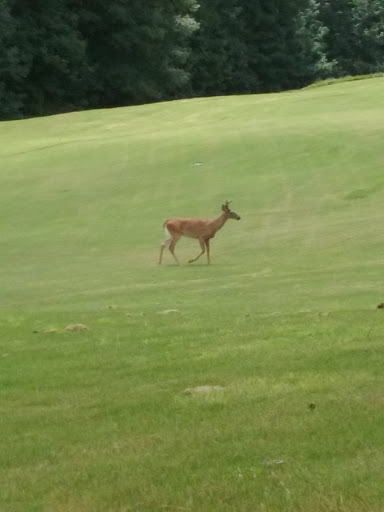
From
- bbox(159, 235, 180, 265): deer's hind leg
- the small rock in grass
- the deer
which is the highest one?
the small rock in grass

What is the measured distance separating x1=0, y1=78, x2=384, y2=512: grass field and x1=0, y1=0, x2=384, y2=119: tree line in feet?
115

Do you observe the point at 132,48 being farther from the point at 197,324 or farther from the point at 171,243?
the point at 197,324

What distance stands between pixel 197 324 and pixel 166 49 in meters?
63.7

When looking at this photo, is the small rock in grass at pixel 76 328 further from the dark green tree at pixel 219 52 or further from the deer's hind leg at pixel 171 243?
the dark green tree at pixel 219 52

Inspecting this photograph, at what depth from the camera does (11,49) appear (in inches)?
2452

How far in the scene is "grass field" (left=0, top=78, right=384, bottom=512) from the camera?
5676mm

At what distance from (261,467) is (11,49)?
193 ft

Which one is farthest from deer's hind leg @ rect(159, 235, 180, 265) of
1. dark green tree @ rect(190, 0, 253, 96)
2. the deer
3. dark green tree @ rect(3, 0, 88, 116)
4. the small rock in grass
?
dark green tree @ rect(190, 0, 253, 96)

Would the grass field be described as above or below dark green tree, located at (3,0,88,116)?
above

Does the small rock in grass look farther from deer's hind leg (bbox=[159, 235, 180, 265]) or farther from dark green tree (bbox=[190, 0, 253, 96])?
dark green tree (bbox=[190, 0, 253, 96])

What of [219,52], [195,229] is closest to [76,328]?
[195,229]

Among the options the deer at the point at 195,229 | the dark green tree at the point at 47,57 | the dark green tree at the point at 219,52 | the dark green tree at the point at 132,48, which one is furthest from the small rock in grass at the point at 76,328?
the dark green tree at the point at 219,52

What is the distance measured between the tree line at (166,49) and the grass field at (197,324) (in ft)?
115

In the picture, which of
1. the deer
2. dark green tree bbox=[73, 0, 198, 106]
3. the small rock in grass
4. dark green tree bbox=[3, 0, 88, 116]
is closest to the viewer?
the small rock in grass
